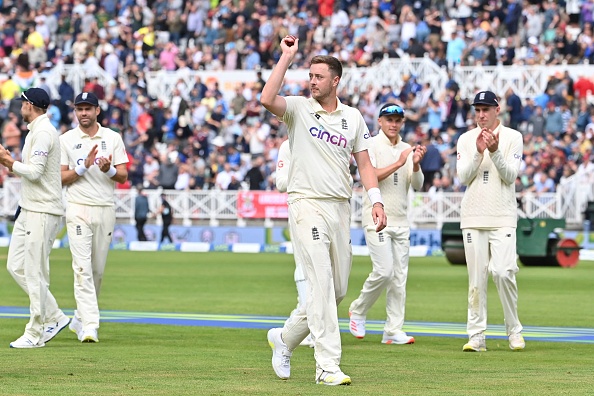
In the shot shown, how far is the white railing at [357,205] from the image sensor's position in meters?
35.4

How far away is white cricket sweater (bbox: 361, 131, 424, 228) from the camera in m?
15.2

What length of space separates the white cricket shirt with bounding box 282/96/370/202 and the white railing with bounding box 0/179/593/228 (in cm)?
2353

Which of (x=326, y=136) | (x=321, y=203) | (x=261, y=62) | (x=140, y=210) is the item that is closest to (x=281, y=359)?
(x=321, y=203)

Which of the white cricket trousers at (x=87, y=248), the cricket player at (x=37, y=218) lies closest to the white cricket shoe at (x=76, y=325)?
the white cricket trousers at (x=87, y=248)

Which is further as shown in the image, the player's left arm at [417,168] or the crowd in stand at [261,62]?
the crowd in stand at [261,62]

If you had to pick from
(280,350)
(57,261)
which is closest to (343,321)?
(280,350)

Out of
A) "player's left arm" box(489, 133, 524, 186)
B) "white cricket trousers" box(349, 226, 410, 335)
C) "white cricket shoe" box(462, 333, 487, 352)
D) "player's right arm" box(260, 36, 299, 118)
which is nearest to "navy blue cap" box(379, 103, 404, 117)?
"white cricket trousers" box(349, 226, 410, 335)

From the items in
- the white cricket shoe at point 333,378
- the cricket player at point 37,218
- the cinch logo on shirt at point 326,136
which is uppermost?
the cinch logo on shirt at point 326,136

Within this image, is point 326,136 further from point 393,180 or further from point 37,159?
point 393,180

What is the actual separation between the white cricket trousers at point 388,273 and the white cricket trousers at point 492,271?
119 cm

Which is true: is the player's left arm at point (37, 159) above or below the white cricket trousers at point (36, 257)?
above

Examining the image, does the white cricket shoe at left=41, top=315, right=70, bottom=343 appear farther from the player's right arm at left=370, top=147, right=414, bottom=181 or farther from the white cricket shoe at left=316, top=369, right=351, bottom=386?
the white cricket shoe at left=316, top=369, right=351, bottom=386

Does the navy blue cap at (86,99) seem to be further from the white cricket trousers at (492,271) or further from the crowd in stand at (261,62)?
the crowd in stand at (261,62)

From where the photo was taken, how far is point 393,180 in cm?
1534
